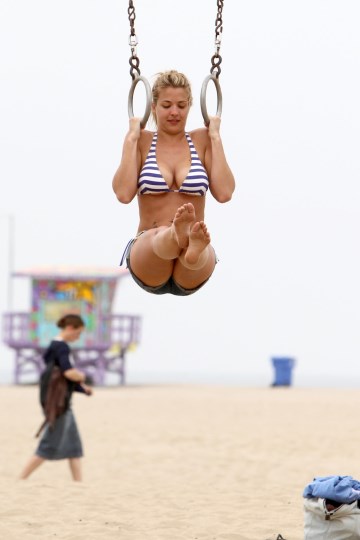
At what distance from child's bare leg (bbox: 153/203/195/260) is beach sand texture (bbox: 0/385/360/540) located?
Result: 2949 mm

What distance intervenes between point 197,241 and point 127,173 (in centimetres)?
78

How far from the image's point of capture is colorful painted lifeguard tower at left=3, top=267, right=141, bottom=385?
34.4m

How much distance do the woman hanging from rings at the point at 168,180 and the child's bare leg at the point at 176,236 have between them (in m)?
0.01

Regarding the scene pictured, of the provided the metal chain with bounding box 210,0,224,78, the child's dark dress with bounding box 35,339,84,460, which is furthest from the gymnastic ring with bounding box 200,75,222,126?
the child's dark dress with bounding box 35,339,84,460

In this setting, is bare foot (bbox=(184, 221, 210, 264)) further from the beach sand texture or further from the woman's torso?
the beach sand texture

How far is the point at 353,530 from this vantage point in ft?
23.6

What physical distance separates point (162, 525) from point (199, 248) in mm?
3558

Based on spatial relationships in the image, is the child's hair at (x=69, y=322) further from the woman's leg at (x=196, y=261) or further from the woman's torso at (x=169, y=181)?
the woman's leg at (x=196, y=261)

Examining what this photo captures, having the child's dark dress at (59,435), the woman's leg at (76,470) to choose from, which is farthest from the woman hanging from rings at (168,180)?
the woman's leg at (76,470)

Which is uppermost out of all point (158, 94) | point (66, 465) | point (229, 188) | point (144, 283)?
point (158, 94)

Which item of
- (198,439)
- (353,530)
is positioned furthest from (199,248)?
(198,439)

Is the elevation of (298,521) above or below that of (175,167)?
below

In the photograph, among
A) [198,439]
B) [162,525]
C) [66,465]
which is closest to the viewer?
[162,525]

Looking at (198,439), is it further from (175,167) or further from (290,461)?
(175,167)
